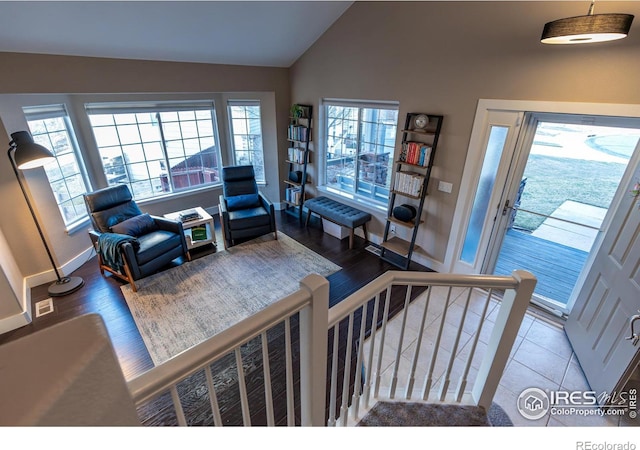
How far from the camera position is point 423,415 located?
5.74 ft

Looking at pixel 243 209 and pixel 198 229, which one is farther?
pixel 243 209

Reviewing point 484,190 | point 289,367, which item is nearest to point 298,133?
point 484,190

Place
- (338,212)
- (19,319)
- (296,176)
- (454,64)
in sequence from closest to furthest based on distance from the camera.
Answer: (19,319) → (454,64) → (338,212) → (296,176)

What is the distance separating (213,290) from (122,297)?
1.03 meters

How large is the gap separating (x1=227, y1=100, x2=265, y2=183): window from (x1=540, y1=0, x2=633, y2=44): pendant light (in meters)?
4.41

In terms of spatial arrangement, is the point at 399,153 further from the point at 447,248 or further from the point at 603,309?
the point at 603,309

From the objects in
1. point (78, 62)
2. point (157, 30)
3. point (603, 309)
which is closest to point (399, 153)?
point (603, 309)

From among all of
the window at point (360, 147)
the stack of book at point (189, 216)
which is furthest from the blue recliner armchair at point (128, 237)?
the window at point (360, 147)

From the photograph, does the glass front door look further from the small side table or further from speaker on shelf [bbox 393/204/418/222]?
the small side table

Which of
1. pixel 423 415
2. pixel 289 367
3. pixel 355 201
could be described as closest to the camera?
pixel 289 367

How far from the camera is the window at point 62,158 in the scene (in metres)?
3.78

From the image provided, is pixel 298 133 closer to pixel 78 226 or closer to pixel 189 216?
pixel 189 216

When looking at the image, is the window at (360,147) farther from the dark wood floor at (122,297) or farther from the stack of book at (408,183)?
the dark wood floor at (122,297)

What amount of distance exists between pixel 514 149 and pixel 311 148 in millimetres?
3081
